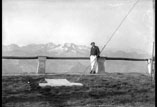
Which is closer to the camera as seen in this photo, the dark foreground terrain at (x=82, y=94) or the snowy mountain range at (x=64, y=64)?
the dark foreground terrain at (x=82, y=94)

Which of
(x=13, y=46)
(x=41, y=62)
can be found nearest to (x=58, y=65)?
(x=13, y=46)

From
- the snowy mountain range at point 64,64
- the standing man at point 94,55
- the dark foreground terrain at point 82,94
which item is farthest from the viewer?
the snowy mountain range at point 64,64

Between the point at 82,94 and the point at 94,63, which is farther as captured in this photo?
the point at 94,63

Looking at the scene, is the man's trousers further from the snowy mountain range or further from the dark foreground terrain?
the snowy mountain range

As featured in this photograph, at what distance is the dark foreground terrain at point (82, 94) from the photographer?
9.92m

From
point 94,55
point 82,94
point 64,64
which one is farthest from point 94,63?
point 64,64

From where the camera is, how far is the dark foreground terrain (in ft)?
32.6

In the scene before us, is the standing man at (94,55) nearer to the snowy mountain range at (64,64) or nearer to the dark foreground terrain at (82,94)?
the dark foreground terrain at (82,94)

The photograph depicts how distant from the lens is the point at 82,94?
37.1 feet

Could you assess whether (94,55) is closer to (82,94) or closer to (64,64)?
(82,94)

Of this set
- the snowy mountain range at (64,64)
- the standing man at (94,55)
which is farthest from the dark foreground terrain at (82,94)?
the snowy mountain range at (64,64)

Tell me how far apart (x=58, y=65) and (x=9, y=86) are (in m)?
161

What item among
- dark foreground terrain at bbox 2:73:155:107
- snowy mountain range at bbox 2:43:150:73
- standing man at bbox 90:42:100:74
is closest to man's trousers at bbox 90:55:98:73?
standing man at bbox 90:42:100:74

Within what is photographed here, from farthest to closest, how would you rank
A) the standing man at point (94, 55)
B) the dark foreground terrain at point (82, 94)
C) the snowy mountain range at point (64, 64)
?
the snowy mountain range at point (64, 64) < the standing man at point (94, 55) < the dark foreground terrain at point (82, 94)
